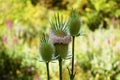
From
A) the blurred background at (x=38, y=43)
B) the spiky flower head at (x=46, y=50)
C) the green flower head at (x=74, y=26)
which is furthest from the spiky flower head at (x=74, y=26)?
the blurred background at (x=38, y=43)

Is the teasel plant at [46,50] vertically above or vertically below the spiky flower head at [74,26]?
below

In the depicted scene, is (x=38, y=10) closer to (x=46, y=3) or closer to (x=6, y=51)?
(x=46, y=3)

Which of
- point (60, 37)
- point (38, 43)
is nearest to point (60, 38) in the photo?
point (60, 37)

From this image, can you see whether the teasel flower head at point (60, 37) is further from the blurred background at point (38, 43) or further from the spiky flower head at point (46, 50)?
the blurred background at point (38, 43)

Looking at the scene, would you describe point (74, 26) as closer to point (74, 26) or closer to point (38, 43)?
point (74, 26)

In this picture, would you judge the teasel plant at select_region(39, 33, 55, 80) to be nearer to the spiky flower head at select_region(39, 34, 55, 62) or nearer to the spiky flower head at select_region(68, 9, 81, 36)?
the spiky flower head at select_region(39, 34, 55, 62)

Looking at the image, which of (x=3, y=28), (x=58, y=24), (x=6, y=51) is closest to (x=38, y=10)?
(x=3, y=28)
